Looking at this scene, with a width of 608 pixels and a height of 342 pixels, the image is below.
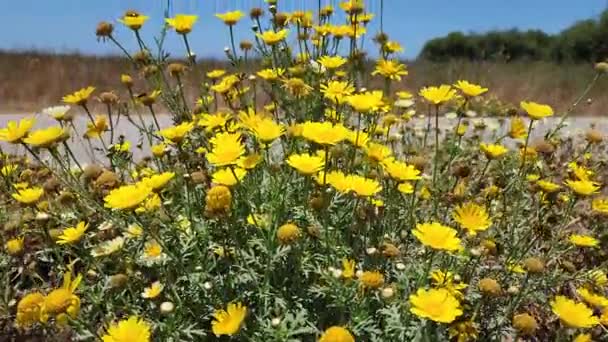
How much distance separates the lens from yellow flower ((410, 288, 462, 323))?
1453 mm

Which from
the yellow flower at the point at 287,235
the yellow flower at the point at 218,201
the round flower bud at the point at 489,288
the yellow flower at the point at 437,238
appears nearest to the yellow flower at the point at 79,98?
the yellow flower at the point at 218,201

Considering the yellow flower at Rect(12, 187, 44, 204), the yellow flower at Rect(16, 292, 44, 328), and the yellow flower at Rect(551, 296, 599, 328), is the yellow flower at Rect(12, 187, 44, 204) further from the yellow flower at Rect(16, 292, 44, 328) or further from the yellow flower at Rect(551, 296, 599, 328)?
the yellow flower at Rect(551, 296, 599, 328)

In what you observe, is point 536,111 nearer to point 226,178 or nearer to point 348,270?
point 348,270

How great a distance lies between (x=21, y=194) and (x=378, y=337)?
1227 millimetres

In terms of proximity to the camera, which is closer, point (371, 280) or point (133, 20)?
point (371, 280)

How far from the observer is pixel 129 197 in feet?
5.46

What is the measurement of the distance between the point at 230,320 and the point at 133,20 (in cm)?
121

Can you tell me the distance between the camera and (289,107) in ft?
8.77

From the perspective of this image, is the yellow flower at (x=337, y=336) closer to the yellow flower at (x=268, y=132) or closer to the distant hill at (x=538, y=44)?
the yellow flower at (x=268, y=132)

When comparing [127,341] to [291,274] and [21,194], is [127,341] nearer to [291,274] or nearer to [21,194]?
[291,274]

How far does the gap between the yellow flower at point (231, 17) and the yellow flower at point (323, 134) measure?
0.81 m

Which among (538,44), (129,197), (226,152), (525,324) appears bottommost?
(538,44)

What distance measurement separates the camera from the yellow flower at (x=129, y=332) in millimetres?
1515

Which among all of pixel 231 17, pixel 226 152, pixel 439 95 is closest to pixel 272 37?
pixel 231 17
